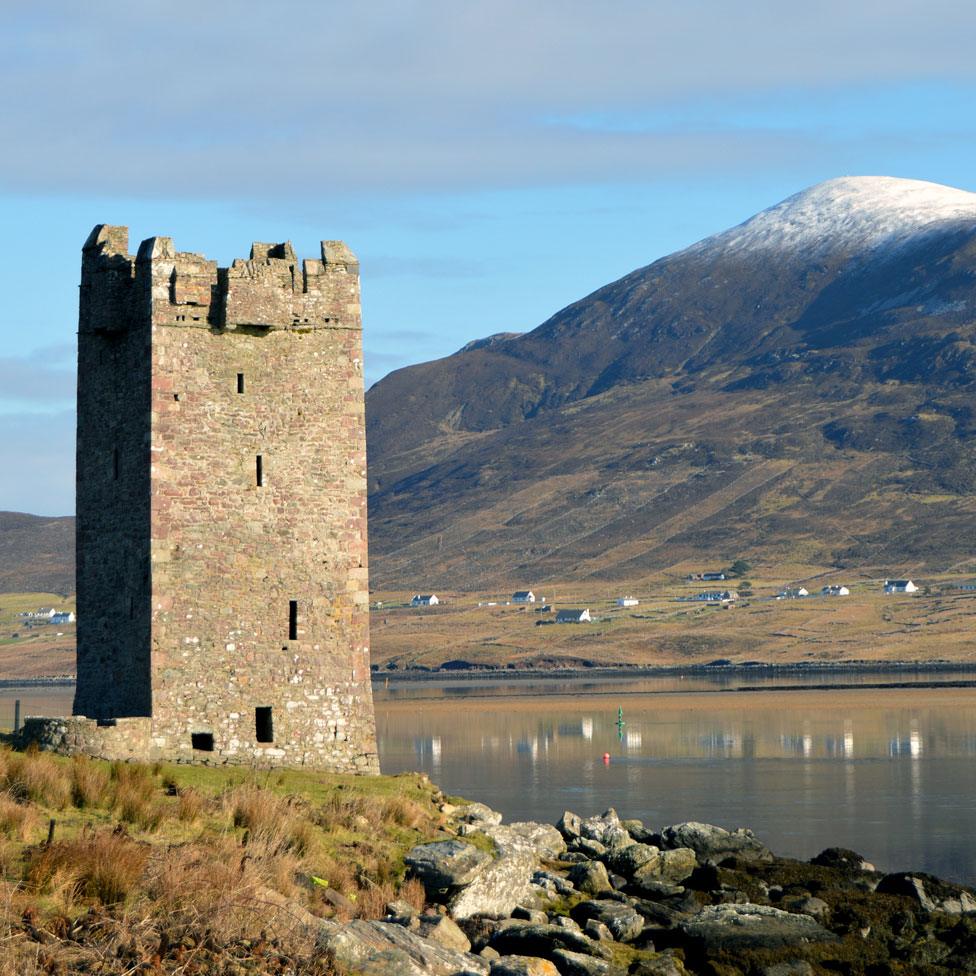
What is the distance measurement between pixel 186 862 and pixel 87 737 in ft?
24.5

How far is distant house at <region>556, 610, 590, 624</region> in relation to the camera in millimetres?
187875

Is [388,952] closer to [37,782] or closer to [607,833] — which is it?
[37,782]

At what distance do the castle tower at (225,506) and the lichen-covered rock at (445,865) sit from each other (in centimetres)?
660

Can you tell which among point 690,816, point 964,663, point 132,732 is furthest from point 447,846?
point 964,663

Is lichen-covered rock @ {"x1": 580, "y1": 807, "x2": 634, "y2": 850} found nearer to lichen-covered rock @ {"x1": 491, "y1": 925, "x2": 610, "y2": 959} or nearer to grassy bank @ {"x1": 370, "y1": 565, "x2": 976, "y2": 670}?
lichen-covered rock @ {"x1": 491, "y1": 925, "x2": 610, "y2": 959}

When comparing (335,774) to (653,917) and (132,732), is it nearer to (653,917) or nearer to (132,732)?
(132,732)

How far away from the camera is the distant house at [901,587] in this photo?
19300 cm

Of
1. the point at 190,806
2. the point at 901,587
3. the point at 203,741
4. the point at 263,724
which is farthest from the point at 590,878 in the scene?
A: the point at 901,587

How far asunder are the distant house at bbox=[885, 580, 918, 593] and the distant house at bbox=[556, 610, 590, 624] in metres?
32.6

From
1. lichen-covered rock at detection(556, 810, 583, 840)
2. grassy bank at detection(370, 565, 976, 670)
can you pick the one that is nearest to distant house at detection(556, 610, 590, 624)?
grassy bank at detection(370, 565, 976, 670)

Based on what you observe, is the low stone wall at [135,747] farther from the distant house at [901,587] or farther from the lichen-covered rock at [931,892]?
the distant house at [901,587]

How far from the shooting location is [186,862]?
19125 mm

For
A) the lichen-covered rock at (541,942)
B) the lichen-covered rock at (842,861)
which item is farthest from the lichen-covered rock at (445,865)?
the lichen-covered rock at (842,861)

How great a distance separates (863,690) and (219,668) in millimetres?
79468
